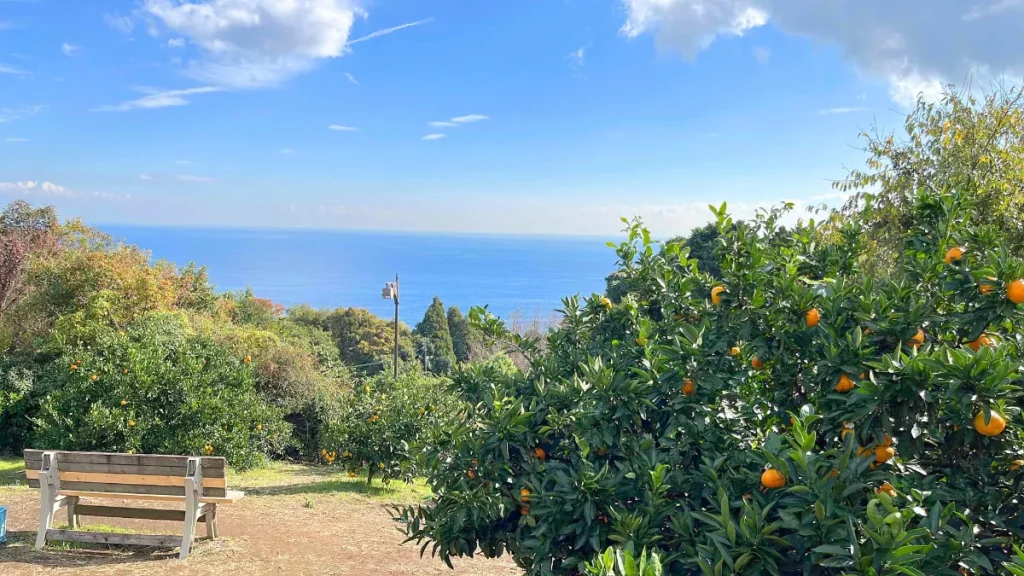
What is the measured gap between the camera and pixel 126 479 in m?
5.12

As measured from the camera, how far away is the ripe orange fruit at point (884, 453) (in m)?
1.81

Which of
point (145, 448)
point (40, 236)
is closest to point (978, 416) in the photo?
point (145, 448)

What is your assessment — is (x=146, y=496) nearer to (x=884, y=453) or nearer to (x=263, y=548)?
(x=263, y=548)

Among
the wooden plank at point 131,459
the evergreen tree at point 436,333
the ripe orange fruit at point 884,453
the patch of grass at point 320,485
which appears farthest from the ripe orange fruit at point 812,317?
the evergreen tree at point 436,333

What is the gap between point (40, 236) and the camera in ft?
53.8

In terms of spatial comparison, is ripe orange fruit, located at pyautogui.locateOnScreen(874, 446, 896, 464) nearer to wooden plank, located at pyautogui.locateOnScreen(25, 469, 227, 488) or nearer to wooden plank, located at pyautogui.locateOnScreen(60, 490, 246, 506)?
wooden plank, located at pyautogui.locateOnScreen(25, 469, 227, 488)

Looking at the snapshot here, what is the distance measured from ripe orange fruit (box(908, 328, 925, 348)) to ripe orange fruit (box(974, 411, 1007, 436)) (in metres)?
0.37

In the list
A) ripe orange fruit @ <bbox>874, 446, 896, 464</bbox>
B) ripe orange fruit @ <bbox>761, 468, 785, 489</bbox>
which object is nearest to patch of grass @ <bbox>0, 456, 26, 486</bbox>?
ripe orange fruit @ <bbox>761, 468, 785, 489</bbox>

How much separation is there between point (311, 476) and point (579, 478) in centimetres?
892

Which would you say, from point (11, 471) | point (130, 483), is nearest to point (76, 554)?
point (130, 483)

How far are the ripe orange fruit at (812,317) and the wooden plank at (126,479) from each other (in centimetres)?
466

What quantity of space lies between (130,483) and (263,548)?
3.91 ft

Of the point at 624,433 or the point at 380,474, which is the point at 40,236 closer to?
the point at 380,474

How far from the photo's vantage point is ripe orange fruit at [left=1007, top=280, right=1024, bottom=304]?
1.75 meters
